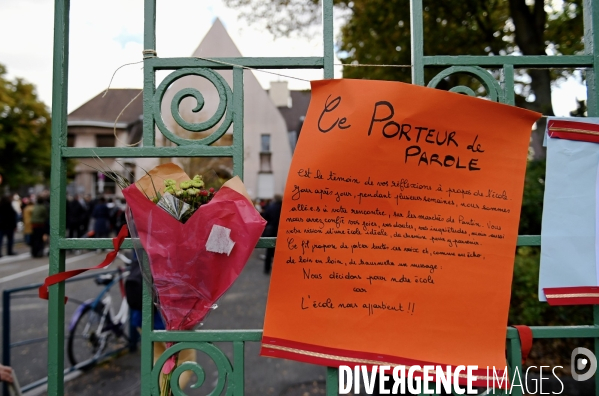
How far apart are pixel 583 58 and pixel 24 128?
3001 cm

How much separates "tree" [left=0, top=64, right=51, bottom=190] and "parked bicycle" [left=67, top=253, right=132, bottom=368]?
24.0m

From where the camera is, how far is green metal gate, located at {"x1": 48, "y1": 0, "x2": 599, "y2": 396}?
1722 mm

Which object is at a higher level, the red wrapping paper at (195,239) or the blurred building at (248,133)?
the blurred building at (248,133)

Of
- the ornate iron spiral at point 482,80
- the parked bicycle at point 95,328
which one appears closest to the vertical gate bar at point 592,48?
the ornate iron spiral at point 482,80

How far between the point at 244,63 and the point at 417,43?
0.72m

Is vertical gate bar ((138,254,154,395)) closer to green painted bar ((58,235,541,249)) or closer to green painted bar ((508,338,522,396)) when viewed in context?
green painted bar ((58,235,541,249))

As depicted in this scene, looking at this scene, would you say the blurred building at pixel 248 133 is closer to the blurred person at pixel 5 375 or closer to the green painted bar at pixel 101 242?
the blurred person at pixel 5 375

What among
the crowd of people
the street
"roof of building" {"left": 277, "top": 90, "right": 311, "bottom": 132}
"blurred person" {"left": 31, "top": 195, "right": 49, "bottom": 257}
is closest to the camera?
the street

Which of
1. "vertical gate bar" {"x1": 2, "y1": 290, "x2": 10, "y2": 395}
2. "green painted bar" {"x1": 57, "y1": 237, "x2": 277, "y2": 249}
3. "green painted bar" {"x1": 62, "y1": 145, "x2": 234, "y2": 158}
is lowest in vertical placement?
"vertical gate bar" {"x1": 2, "y1": 290, "x2": 10, "y2": 395}

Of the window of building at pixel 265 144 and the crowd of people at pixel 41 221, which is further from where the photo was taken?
the window of building at pixel 265 144

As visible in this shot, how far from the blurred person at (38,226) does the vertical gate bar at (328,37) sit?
Result: 490 inches

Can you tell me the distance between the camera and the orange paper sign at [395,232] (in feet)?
5.59

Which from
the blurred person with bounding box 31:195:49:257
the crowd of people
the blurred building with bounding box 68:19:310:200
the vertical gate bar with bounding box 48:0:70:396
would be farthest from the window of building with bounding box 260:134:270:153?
the vertical gate bar with bounding box 48:0:70:396

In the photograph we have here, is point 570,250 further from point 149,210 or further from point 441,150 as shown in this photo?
point 149,210
